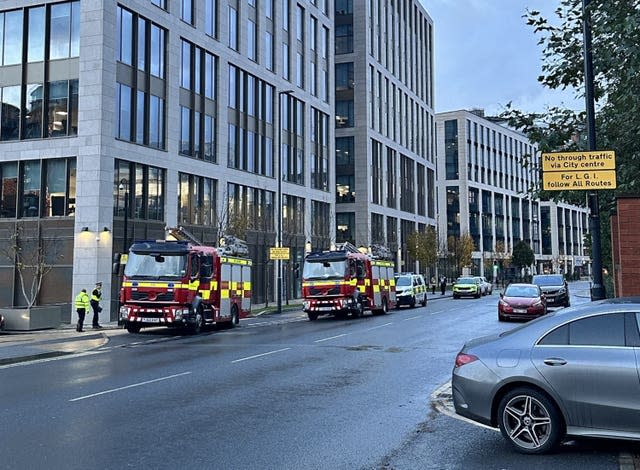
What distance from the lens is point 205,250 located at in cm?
2259

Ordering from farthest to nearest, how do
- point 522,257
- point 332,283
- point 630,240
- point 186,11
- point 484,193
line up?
point 522,257 < point 484,193 < point 186,11 < point 332,283 < point 630,240

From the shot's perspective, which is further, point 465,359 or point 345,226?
point 345,226

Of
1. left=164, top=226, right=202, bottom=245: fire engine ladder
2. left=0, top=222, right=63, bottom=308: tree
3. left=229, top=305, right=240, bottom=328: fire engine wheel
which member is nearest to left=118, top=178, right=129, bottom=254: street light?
left=0, top=222, right=63, bottom=308: tree

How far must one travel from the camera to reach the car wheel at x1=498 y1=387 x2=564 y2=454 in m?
6.49

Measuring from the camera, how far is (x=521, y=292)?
86.0 ft

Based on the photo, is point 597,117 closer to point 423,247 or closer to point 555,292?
point 555,292

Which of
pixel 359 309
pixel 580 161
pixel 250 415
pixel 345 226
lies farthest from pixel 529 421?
pixel 345 226

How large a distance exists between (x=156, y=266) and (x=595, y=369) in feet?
55.9

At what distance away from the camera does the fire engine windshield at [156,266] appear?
21.2 m

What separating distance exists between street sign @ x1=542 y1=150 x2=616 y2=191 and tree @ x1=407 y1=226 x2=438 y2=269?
5253cm

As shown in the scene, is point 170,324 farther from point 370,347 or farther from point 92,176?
point 92,176

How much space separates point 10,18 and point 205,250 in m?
17.7

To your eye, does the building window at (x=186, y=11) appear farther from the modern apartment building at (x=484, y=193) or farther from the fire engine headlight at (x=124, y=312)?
the modern apartment building at (x=484, y=193)

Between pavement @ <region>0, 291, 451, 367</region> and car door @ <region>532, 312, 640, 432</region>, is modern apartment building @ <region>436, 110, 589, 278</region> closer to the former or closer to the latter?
pavement @ <region>0, 291, 451, 367</region>
